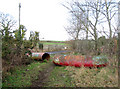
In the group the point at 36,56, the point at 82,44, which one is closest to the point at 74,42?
the point at 82,44

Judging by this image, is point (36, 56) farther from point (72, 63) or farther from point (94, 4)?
point (94, 4)

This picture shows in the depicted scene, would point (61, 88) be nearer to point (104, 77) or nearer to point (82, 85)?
point (82, 85)

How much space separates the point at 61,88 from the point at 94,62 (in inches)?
143

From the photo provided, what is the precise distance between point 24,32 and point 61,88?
584 centimetres

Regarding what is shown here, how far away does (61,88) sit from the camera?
167 inches

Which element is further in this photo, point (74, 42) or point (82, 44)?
point (74, 42)

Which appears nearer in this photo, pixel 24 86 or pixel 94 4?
pixel 24 86

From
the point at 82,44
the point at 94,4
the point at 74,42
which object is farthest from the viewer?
the point at 74,42

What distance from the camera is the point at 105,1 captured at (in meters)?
7.52

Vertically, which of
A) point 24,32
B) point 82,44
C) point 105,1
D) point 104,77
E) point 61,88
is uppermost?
point 105,1

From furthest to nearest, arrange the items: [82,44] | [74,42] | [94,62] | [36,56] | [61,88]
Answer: [74,42] < [82,44] < [36,56] < [94,62] < [61,88]

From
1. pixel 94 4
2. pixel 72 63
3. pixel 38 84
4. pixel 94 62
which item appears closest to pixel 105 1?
pixel 94 4

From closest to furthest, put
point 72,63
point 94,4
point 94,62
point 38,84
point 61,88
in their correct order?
1. point 61,88
2. point 38,84
3. point 94,62
4. point 72,63
5. point 94,4

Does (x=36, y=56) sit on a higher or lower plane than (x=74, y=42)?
lower
